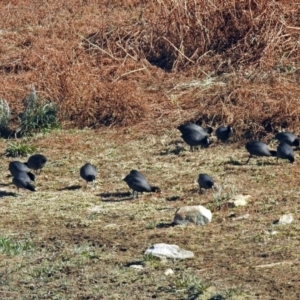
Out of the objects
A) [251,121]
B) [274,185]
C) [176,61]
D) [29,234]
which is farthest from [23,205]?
[176,61]

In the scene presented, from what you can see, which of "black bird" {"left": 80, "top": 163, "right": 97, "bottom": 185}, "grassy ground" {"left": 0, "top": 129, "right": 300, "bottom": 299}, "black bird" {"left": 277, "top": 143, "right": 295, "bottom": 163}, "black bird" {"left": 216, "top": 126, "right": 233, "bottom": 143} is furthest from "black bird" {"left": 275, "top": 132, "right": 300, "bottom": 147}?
"black bird" {"left": 80, "top": 163, "right": 97, "bottom": 185}

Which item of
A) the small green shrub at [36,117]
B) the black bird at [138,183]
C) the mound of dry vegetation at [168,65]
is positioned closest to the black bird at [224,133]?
the mound of dry vegetation at [168,65]

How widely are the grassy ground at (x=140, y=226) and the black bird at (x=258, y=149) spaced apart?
152 millimetres

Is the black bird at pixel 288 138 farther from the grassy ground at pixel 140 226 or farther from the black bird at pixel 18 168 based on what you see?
the black bird at pixel 18 168

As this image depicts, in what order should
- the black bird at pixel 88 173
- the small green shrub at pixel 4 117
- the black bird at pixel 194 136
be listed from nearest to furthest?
1. the black bird at pixel 88 173
2. the black bird at pixel 194 136
3. the small green shrub at pixel 4 117

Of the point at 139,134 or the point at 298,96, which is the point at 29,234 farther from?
the point at 298,96

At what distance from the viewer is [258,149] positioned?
1277cm

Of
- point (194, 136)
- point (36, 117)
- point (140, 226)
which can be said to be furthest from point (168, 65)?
point (140, 226)

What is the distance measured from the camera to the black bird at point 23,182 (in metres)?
12.2

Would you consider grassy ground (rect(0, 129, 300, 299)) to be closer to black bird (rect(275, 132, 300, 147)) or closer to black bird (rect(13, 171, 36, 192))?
black bird (rect(13, 171, 36, 192))

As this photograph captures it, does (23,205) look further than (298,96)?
No

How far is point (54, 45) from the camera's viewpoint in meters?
18.3

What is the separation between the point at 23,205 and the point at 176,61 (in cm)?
602

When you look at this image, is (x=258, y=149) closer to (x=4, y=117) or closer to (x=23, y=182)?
(x=23, y=182)
